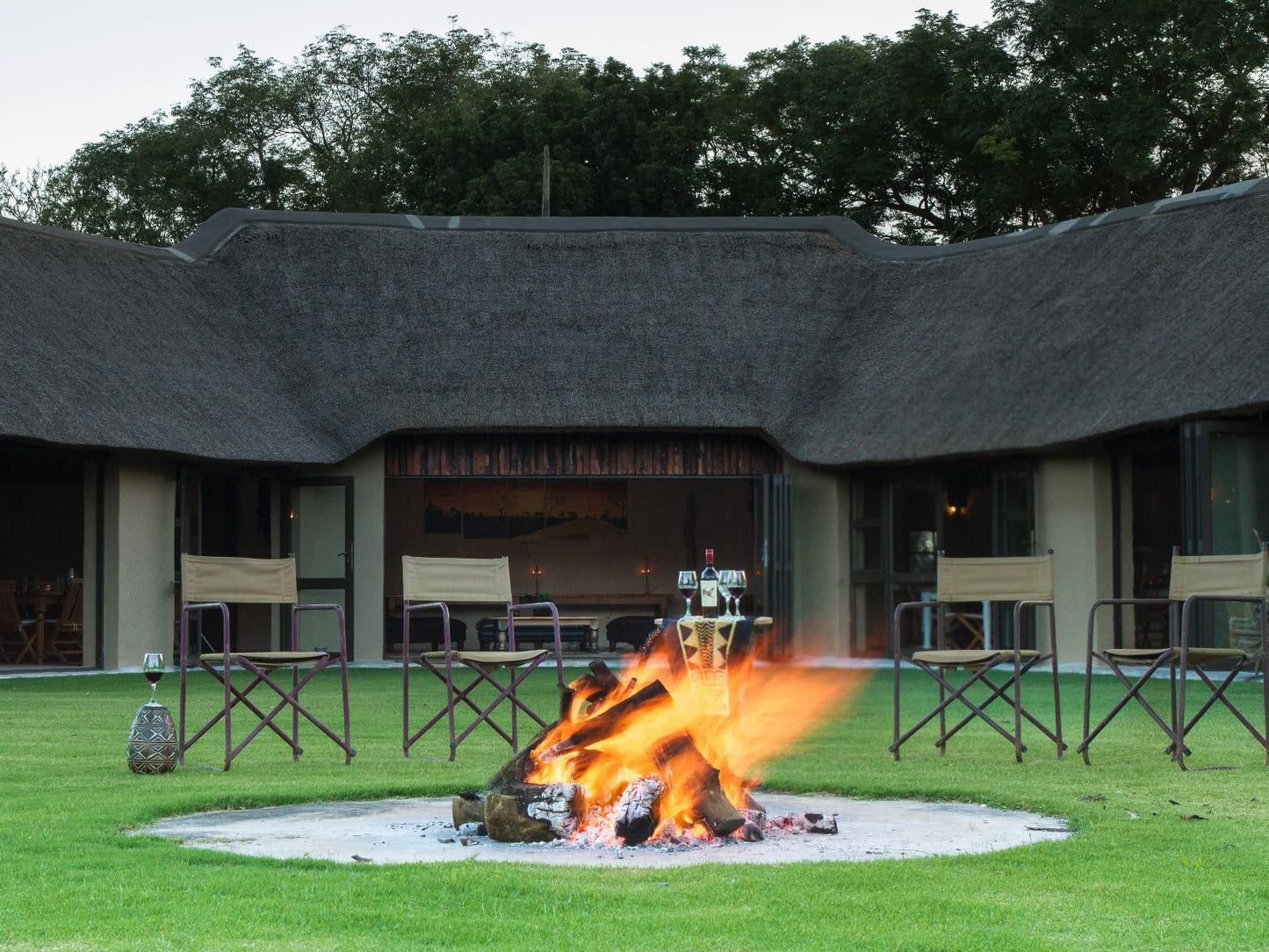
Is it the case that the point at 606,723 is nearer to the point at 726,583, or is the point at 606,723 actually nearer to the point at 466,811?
the point at 466,811

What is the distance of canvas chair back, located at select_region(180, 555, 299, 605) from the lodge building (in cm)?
572

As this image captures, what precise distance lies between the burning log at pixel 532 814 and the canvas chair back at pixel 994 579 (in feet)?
9.65

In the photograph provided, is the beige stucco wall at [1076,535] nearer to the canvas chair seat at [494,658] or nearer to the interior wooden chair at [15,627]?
the canvas chair seat at [494,658]

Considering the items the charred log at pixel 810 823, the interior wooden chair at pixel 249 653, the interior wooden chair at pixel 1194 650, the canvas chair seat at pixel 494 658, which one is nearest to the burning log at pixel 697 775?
the charred log at pixel 810 823

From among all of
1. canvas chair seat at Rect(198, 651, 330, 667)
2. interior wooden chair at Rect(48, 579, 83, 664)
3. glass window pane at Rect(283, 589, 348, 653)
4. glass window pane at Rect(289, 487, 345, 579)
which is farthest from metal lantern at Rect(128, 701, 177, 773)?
glass window pane at Rect(289, 487, 345, 579)

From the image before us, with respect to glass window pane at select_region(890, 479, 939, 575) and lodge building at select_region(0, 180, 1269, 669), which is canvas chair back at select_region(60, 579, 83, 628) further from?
glass window pane at select_region(890, 479, 939, 575)

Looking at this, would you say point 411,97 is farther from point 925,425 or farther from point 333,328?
point 925,425

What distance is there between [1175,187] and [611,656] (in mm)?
11862

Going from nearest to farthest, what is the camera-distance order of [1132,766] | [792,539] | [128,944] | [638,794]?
[128,944] < [638,794] < [1132,766] < [792,539]

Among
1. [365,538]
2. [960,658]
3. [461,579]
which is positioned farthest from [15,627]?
[960,658]

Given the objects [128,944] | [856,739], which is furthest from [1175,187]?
[128,944]

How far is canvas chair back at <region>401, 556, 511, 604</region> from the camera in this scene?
763 centimetres

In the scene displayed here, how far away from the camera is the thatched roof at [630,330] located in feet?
44.9

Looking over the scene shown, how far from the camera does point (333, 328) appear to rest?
16.5 metres
